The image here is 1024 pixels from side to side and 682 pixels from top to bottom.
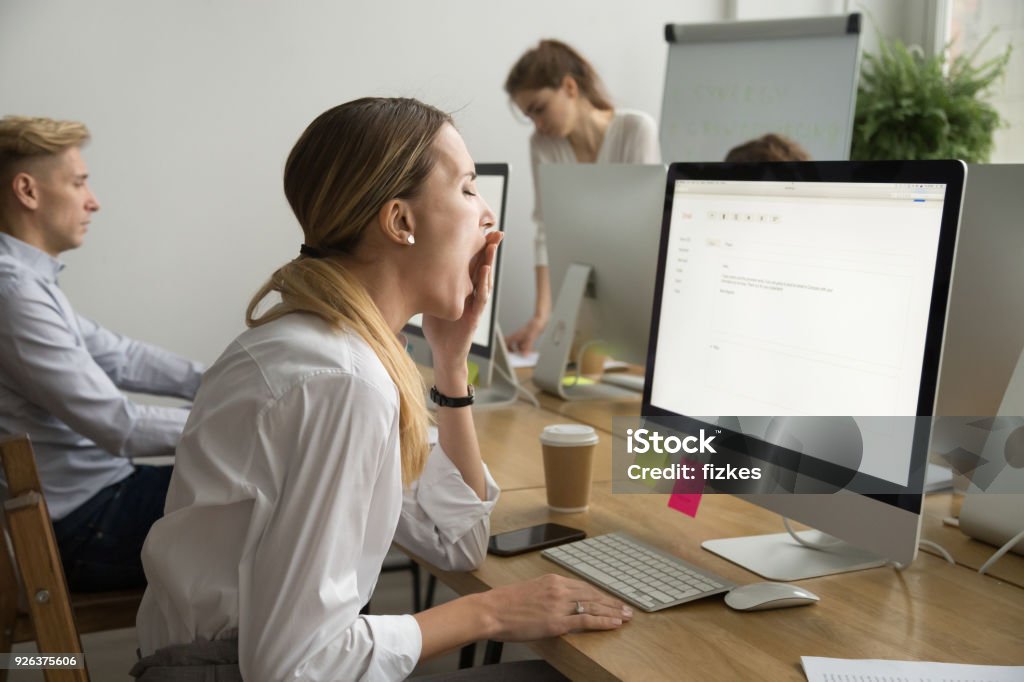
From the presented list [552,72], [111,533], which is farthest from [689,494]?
[552,72]

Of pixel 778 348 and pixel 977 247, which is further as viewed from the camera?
pixel 977 247

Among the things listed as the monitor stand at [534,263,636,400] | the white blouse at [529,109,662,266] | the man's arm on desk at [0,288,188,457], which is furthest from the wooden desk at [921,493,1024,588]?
the white blouse at [529,109,662,266]

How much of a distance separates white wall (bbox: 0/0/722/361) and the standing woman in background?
349 mm

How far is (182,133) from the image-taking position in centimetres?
314

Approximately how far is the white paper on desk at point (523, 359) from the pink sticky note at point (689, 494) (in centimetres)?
115

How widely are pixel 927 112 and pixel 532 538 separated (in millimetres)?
3254

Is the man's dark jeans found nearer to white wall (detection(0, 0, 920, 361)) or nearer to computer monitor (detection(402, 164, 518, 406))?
computer monitor (detection(402, 164, 518, 406))

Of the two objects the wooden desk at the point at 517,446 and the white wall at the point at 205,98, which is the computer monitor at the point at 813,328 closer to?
the wooden desk at the point at 517,446

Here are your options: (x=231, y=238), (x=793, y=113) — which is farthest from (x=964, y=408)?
(x=231, y=238)

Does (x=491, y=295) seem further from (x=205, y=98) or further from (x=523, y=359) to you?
(x=205, y=98)

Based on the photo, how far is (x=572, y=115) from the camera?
3131 millimetres

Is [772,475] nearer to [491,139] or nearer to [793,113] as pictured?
[793,113]

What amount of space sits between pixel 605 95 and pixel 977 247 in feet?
6.50

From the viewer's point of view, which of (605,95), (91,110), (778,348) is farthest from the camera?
(605,95)
